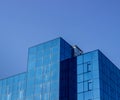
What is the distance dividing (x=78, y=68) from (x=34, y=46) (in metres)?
11.8

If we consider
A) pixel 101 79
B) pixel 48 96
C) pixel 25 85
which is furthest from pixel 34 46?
pixel 101 79

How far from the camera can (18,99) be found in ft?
209

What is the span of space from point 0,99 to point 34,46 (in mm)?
13982

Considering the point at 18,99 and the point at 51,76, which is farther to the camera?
the point at 18,99

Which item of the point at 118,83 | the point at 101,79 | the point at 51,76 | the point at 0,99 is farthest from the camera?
the point at 0,99

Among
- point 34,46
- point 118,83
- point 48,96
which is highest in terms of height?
point 34,46

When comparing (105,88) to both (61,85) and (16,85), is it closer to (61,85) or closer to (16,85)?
(61,85)

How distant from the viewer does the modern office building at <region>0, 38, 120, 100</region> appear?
55.7 metres

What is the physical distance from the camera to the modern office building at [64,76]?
55.7 m

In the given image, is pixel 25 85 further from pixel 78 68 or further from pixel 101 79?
pixel 101 79

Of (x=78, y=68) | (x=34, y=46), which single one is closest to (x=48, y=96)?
(x=78, y=68)

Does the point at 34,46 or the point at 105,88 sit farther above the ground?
the point at 34,46

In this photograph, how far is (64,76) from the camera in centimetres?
5866

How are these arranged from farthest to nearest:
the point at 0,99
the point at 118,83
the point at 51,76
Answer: the point at 0,99 → the point at 118,83 → the point at 51,76
